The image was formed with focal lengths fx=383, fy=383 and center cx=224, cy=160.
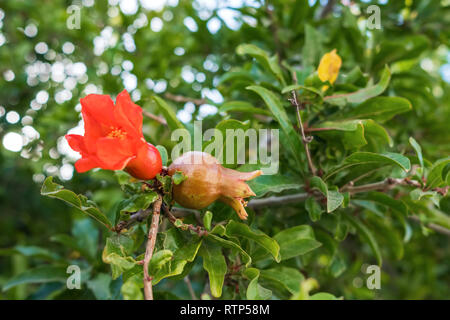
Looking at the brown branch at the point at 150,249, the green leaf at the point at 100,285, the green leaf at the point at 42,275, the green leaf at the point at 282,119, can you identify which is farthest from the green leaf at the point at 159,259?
the green leaf at the point at 42,275

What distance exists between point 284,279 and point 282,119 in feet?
1.59

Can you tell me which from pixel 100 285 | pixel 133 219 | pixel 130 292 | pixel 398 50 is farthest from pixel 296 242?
pixel 398 50

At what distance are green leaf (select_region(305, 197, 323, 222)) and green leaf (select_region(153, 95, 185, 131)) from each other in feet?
1.55

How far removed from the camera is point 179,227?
961 millimetres

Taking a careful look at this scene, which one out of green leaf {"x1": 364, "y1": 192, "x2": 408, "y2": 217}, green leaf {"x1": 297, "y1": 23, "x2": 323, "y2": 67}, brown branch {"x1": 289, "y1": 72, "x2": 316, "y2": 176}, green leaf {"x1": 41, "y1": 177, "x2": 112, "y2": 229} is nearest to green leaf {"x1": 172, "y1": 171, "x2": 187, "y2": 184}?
green leaf {"x1": 41, "y1": 177, "x2": 112, "y2": 229}

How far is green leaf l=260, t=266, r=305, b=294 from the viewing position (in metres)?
1.11

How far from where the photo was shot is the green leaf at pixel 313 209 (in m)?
1.19

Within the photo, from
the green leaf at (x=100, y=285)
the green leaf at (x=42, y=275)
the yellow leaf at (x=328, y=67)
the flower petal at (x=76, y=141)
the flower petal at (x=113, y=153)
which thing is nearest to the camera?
the flower petal at (x=113, y=153)

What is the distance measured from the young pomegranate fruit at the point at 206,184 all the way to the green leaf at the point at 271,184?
0.44 feet

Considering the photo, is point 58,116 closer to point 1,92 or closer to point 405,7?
point 1,92

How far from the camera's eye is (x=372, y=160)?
109 centimetres

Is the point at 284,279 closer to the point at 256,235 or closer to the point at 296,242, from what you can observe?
the point at 296,242

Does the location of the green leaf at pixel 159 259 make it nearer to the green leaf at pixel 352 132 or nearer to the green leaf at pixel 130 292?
the green leaf at pixel 130 292
